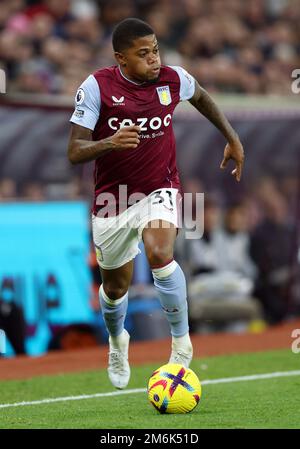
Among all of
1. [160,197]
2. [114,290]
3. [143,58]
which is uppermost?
[143,58]

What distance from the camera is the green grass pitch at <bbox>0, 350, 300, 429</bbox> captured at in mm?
6586

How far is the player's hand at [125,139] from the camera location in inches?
270

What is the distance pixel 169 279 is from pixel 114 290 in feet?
2.54

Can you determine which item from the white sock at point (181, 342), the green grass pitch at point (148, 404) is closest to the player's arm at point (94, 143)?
the white sock at point (181, 342)

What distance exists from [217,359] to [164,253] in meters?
4.12

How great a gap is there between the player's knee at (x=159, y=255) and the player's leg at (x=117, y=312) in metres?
0.64

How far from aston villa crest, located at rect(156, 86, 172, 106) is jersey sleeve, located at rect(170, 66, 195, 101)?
12 centimetres

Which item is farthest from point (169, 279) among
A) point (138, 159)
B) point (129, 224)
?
point (138, 159)

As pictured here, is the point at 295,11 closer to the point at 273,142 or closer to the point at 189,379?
the point at 273,142

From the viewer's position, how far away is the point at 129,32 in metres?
7.34

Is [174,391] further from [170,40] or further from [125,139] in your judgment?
[170,40]

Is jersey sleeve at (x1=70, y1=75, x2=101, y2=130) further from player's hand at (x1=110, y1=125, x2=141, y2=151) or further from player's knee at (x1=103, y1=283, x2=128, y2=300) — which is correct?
player's knee at (x1=103, y1=283, x2=128, y2=300)

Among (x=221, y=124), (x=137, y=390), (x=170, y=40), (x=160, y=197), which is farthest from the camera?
(x=170, y=40)

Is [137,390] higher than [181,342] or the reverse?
the reverse
